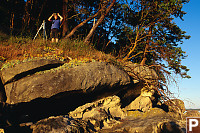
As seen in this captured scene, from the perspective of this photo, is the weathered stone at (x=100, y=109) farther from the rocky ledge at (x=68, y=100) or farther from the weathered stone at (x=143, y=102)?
the weathered stone at (x=143, y=102)

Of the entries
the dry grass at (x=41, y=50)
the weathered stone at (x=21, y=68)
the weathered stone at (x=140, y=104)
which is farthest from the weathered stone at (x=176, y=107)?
the weathered stone at (x=21, y=68)

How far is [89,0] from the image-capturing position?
14.3 m

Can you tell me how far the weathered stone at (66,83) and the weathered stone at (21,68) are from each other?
257 millimetres

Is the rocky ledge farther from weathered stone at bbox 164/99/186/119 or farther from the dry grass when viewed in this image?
weathered stone at bbox 164/99/186/119

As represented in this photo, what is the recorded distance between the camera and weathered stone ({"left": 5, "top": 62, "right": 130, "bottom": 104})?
670 cm

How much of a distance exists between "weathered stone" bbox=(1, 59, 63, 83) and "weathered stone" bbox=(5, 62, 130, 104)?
0.84ft

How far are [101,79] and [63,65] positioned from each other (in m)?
1.79

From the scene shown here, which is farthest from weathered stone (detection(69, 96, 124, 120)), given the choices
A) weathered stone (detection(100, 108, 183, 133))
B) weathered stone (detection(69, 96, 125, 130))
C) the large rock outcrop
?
weathered stone (detection(100, 108, 183, 133))

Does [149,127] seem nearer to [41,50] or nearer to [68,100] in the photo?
[68,100]

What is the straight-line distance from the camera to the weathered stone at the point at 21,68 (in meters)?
6.93

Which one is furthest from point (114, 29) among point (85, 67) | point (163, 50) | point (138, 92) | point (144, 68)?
point (85, 67)

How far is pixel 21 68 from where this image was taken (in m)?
7.08

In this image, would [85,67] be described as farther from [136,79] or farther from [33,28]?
[33,28]

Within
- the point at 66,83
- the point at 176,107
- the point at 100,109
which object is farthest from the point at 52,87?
the point at 176,107
